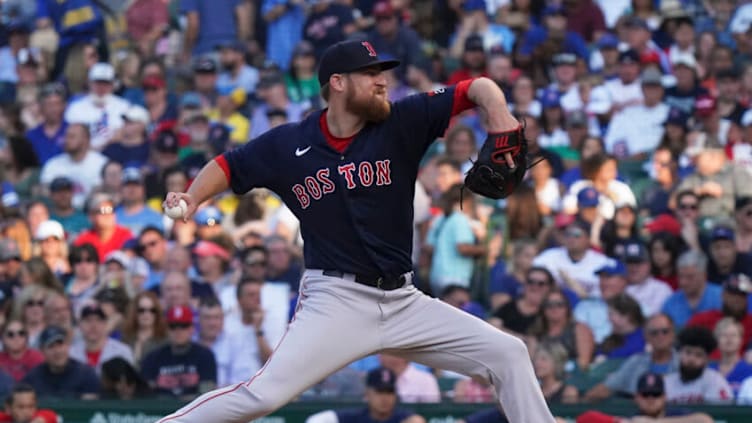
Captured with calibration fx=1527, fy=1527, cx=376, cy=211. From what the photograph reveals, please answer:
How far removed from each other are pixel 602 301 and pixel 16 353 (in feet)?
12.9

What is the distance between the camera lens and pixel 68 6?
47.5 ft

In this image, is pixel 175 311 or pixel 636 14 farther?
pixel 636 14

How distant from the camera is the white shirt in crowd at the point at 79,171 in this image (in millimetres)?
12219

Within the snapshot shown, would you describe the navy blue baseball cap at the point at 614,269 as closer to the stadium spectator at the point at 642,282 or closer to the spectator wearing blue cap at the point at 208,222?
the stadium spectator at the point at 642,282

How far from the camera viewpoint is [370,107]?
594 centimetres

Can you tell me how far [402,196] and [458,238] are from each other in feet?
15.1

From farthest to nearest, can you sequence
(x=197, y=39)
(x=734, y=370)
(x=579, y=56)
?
(x=197, y=39)
(x=579, y=56)
(x=734, y=370)

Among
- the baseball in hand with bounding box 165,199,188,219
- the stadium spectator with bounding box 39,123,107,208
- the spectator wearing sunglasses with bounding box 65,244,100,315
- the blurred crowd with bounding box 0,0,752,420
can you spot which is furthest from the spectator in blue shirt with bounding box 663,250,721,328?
the stadium spectator with bounding box 39,123,107,208

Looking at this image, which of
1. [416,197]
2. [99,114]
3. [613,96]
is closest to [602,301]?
[416,197]

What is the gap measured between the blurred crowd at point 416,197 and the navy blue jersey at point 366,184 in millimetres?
2076

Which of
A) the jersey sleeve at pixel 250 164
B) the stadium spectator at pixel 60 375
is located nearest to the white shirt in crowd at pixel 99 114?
the stadium spectator at pixel 60 375

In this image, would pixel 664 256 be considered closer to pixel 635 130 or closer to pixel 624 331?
pixel 624 331

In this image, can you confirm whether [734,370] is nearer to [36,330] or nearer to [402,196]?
[402,196]

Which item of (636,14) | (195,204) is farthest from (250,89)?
(195,204)
